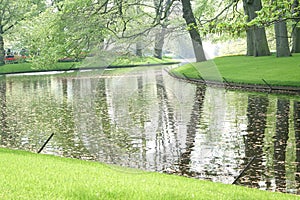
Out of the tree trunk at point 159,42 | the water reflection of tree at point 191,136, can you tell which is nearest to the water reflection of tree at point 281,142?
the water reflection of tree at point 191,136

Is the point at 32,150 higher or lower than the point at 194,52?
lower

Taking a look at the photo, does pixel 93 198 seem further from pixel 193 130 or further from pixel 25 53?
pixel 25 53

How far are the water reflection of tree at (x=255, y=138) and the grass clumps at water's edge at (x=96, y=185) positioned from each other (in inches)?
39.8

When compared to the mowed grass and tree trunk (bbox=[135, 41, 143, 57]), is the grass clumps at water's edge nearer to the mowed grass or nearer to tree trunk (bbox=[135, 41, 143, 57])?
tree trunk (bbox=[135, 41, 143, 57])

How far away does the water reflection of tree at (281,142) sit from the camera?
859cm

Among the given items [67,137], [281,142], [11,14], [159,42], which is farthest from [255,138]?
[11,14]

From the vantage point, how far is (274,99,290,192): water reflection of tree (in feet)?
28.2

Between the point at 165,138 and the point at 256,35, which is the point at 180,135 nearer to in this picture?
the point at 165,138

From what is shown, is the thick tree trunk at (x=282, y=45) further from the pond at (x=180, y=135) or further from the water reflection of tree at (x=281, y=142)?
the water reflection of tree at (x=281, y=142)

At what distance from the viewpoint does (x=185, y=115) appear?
17516 mm

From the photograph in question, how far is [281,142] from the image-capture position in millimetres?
11414

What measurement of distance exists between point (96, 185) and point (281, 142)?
18.6 ft

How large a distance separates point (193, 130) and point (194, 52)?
5203 mm

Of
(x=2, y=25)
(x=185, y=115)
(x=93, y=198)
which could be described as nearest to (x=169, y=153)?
(x=93, y=198)
